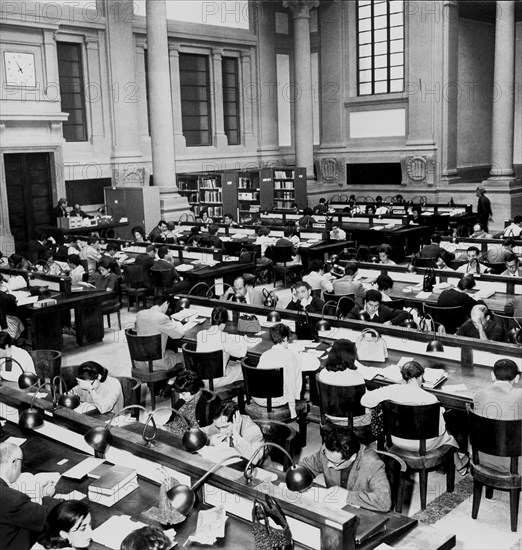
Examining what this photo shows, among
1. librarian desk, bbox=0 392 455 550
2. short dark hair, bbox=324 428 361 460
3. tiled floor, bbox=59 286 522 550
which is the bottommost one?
tiled floor, bbox=59 286 522 550

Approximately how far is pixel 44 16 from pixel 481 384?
14.5 meters

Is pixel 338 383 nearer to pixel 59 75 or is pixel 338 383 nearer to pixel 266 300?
pixel 266 300

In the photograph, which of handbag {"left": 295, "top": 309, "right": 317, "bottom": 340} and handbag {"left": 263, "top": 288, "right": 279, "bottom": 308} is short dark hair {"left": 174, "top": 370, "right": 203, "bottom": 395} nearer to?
handbag {"left": 295, "top": 309, "right": 317, "bottom": 340}

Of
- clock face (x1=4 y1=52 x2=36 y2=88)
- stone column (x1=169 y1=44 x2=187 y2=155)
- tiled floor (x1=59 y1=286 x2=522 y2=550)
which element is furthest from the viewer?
stone column (x1=169 y1=44 x2=187 y2=155)

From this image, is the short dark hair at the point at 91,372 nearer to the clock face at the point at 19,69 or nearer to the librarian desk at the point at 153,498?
the librarian desk at the point at 153,498

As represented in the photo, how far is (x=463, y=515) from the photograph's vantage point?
4906 millimetres

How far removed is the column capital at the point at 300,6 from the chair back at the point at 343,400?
1739 centimetres

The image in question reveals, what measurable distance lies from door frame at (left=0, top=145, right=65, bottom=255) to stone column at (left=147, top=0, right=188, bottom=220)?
222cm

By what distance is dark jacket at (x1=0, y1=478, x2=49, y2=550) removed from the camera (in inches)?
137

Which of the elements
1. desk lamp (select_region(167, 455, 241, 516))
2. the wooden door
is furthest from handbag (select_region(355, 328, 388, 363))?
the wooden door

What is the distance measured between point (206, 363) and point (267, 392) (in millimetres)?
765

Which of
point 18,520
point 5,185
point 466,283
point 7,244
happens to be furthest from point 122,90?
point 18,520

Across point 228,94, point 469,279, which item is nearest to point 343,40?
point 228,94

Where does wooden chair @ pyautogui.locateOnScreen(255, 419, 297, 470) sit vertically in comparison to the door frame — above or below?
below
